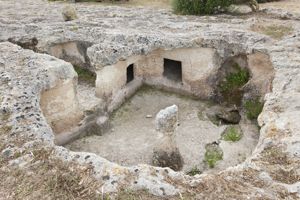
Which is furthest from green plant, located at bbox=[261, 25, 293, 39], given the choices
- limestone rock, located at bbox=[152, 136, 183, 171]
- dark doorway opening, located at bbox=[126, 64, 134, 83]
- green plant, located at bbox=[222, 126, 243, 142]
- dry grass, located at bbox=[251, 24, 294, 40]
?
limestone rock, located at bbox=[152, 136, 183, 171]

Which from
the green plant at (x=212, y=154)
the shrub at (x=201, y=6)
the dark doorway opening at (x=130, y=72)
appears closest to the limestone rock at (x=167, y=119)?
the green plant at (x=212, y=154)

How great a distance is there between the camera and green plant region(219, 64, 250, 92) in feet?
43.6

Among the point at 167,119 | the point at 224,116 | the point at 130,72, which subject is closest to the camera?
the point at 167,119

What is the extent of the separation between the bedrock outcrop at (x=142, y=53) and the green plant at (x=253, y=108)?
1650mm

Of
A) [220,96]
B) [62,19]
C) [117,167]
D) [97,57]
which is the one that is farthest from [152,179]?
[62,19]

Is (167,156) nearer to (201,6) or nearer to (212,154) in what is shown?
(212,154)

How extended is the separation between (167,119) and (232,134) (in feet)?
9.72

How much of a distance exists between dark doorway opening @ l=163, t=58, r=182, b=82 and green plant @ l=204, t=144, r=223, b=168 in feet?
12.3

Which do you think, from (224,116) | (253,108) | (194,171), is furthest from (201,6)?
(194,171)

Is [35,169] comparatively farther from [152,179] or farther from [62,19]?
[62,19]

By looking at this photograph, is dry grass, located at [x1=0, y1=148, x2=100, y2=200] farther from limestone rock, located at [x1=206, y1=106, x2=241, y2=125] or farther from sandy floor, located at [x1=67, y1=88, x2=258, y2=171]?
limestone rock, located at [x1=206, y1=106, x2=241, y2=125]

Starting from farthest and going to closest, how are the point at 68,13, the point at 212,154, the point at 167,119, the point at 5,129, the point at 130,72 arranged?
the point at 68,13 < the point at 130,72 < the point at 212,154 < the point at 167,119 < the point at 5,129

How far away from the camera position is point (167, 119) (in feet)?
32.6

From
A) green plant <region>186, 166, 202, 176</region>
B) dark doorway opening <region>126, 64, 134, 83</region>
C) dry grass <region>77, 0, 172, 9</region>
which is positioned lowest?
green plant <region>186, 166, 202, 176</region>
